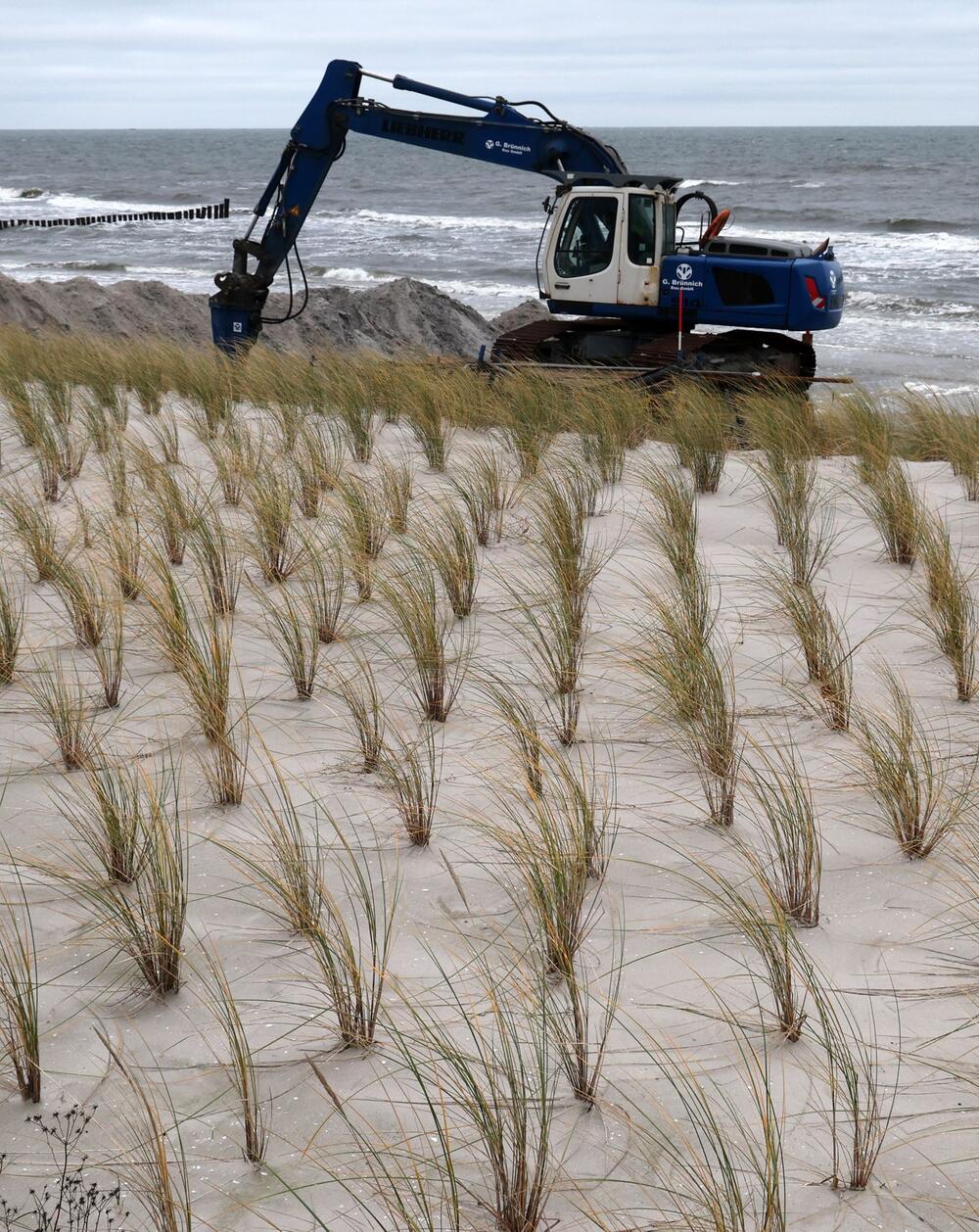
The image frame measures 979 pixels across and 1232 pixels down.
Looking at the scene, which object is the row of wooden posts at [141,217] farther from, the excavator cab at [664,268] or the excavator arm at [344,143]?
the excavator cab at [664,268]

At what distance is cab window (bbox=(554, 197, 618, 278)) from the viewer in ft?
34.2

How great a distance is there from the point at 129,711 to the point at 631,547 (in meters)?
2.27

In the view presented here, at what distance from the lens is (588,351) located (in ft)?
36.8

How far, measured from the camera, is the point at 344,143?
10.9 metres

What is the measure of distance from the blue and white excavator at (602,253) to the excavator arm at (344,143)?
1cm

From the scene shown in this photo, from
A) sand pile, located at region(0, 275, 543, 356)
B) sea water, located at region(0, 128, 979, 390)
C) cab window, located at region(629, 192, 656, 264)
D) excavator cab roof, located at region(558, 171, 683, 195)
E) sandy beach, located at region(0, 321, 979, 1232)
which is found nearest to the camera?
sandy beach, located at region(0, 321, 979, 1232)

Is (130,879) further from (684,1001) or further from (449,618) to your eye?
(449,618)

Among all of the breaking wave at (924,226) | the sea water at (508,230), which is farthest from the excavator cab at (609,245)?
the breaking wave at (924,226)

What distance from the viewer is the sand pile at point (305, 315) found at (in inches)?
632

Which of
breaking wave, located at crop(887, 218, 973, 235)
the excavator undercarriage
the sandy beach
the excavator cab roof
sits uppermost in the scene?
breaking wave, located at crop(887, 218, 973, 235)

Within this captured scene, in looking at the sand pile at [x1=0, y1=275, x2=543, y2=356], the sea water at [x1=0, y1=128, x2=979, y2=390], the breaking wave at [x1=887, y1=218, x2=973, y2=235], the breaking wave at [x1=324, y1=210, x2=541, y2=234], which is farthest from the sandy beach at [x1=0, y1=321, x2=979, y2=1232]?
the breaking wave at [x1=324, y1=210, x2=541, y2=234]

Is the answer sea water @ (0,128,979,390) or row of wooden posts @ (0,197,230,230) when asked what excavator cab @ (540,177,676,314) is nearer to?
sea water @ (0,128,979,390)

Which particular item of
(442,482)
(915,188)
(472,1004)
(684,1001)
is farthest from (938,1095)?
(915,188)

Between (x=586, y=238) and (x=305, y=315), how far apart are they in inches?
266
